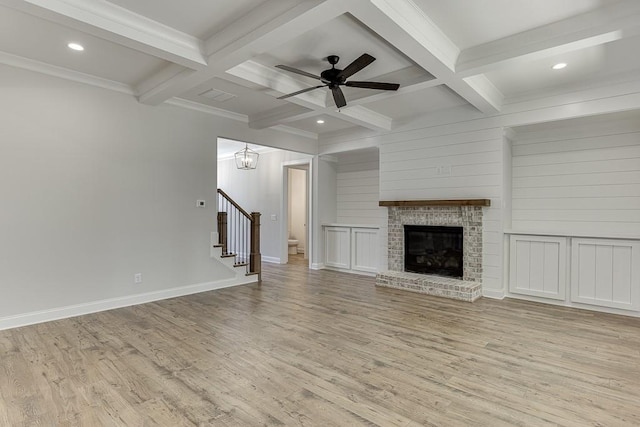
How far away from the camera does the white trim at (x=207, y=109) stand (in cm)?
495

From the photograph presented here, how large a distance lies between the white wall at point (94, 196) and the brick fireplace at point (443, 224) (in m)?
3.04

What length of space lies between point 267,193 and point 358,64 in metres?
5.45

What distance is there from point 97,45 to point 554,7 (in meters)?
4.13

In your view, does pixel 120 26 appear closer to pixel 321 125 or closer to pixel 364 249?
pixel 321 125

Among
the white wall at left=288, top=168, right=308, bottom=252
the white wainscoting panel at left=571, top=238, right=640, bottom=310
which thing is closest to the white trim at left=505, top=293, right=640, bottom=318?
the white wainscoting panel at left=571, top=238, right=640, bottom=310

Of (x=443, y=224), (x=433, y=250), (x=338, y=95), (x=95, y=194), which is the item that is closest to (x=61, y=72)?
(x=95, y=194)

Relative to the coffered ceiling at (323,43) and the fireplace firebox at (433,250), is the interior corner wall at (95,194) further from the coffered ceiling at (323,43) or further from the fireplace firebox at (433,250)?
the fireplace firebox at (433,250)

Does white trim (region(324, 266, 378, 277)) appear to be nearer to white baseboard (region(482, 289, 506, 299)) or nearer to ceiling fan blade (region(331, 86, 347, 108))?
white baseboard (region(482, 289, 506, 299))

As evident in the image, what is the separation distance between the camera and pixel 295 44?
3.29 metres

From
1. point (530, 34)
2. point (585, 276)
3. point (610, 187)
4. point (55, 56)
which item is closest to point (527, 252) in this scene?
point (585, 276)

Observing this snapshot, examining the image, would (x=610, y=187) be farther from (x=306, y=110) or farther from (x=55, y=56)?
(x=55, y=56)

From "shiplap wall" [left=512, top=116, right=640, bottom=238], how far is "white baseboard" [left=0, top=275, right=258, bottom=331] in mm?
4850

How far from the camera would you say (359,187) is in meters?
7.48

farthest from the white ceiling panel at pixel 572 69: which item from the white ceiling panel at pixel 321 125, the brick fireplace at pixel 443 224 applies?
the white ceiling panel at pixel 321 125
